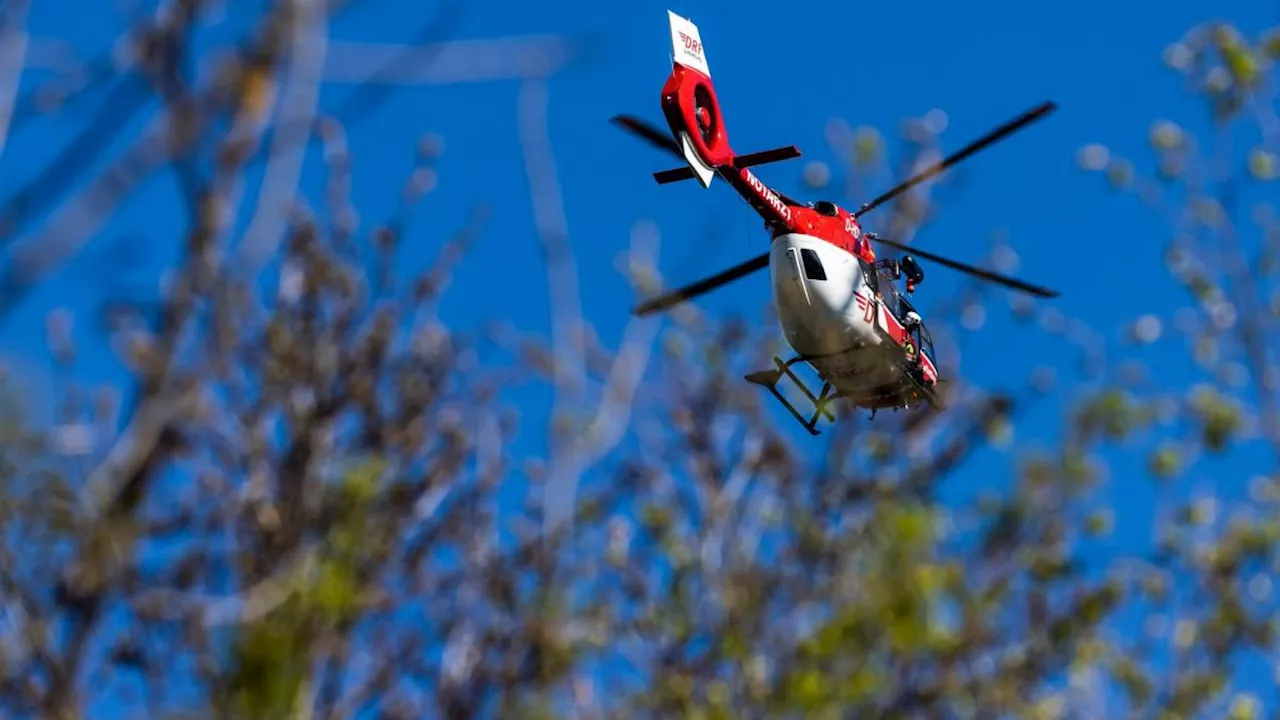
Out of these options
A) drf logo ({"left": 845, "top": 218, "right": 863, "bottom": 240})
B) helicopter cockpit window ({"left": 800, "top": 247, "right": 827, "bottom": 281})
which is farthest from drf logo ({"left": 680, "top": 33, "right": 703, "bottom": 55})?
drf logo ({"left": 845, "top": 218, "right": 863, "bottom": 240})

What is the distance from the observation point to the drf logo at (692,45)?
11.3 meters

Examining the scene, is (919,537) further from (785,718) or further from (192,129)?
(192,129)

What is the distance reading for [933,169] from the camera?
Result: 428 inches

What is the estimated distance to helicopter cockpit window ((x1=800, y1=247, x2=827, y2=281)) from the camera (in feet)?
37.9

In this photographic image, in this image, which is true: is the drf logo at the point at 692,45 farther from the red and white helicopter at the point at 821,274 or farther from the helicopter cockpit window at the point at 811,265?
the helicopter cockpit window at the point at 811,265

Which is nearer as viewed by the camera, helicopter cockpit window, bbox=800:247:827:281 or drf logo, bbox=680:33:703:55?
drf logo, bbox=680:33:703:55

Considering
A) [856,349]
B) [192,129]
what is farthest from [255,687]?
[856,349]

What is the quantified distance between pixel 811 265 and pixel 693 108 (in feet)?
4.77

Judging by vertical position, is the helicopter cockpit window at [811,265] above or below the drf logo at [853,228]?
above

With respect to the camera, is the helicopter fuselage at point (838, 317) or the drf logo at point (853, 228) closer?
the helicopter fuselage at point (838, 317)

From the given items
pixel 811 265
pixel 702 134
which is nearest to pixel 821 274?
pixel 811 265

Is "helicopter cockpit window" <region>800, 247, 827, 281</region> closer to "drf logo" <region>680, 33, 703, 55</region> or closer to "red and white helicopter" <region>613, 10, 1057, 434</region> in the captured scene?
"red and white helicopter" <region>613, 10, 1057, 434</region>

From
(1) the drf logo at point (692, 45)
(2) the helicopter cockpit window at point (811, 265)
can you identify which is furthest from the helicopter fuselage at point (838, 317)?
(1) the drf logo at point (692, 45)

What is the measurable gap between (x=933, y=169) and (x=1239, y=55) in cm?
340
